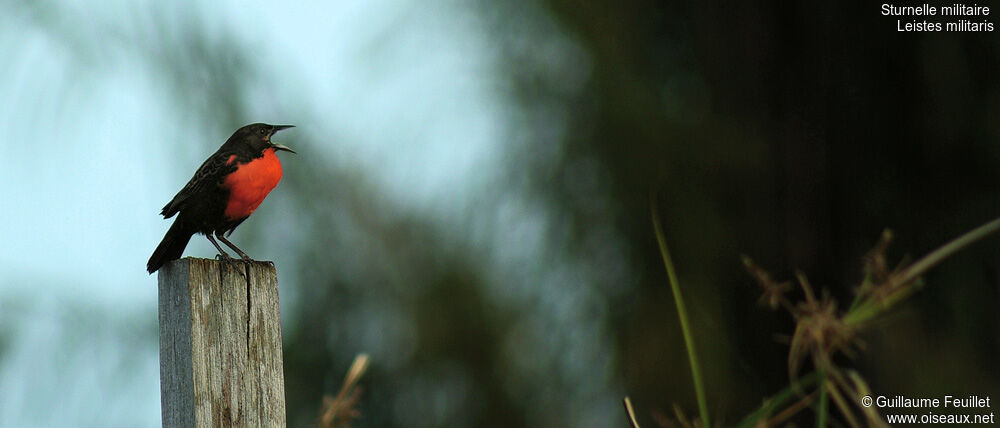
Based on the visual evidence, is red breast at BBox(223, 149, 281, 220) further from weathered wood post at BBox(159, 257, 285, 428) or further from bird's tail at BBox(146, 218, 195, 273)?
weathered wood post at BBox(159, 257, 285, 428)

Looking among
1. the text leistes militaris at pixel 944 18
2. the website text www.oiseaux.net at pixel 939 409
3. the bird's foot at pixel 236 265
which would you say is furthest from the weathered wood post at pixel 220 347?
the text leistes militaris at pixel 944 18

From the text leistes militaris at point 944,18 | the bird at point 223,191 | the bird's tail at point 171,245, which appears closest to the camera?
the bird's tail at point 171,245

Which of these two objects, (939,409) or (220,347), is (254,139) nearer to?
(220,347)

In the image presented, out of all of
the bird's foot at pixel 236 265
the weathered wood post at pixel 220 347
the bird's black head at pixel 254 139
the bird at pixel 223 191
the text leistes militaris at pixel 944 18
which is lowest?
the weathered wood post at pixel 220 347

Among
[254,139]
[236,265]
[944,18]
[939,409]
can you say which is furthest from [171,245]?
[944,18]

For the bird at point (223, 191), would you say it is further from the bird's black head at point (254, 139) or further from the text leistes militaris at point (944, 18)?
the text leistes militaris at point (944, 18)

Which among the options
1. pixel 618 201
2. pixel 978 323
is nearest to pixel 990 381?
pixel 978 323

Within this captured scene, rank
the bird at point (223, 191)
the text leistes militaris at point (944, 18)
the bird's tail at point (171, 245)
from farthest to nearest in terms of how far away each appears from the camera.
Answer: the text leistes militaris at point (944, 18) → the bird at point (223, 191) → the bird's tail at point (171, 245)
